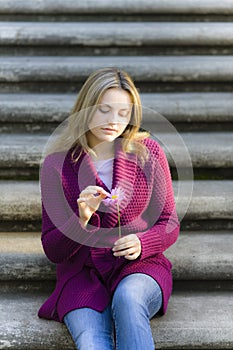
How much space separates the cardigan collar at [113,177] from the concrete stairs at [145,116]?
0.38 metres

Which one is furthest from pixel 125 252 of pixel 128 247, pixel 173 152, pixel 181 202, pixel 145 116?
pixel 145 116

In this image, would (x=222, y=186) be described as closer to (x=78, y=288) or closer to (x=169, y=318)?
(x=169, y=318)

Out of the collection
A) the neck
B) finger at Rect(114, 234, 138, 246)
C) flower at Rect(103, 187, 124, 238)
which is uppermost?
the neck

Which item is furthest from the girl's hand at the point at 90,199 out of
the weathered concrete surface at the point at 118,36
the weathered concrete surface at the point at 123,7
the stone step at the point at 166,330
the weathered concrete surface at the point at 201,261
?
the weathered concrete surface at the point at 123,7

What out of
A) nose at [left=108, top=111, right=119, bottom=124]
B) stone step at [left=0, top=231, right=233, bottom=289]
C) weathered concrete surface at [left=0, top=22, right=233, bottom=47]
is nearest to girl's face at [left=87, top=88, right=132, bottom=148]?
nose at [left=108, top=111, right=119, bottom=124]

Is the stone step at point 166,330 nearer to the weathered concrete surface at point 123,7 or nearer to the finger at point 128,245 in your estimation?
the finger at point 128,245

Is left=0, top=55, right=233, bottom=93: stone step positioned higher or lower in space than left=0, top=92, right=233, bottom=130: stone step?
higher

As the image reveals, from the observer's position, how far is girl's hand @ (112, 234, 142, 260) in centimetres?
184

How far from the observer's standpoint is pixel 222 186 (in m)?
2.58

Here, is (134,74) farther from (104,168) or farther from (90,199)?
(90,199)

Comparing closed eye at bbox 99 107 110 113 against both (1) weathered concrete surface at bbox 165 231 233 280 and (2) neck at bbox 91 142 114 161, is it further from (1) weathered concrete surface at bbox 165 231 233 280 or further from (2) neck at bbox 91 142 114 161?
(1) weathered concrete surface at bbox 165 231 233 280

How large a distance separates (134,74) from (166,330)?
1.60 meters

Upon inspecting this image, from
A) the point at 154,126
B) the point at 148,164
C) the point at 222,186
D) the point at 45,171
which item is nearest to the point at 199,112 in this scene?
the point at 154,126

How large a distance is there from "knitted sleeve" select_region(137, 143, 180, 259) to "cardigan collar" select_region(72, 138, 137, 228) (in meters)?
0.09
